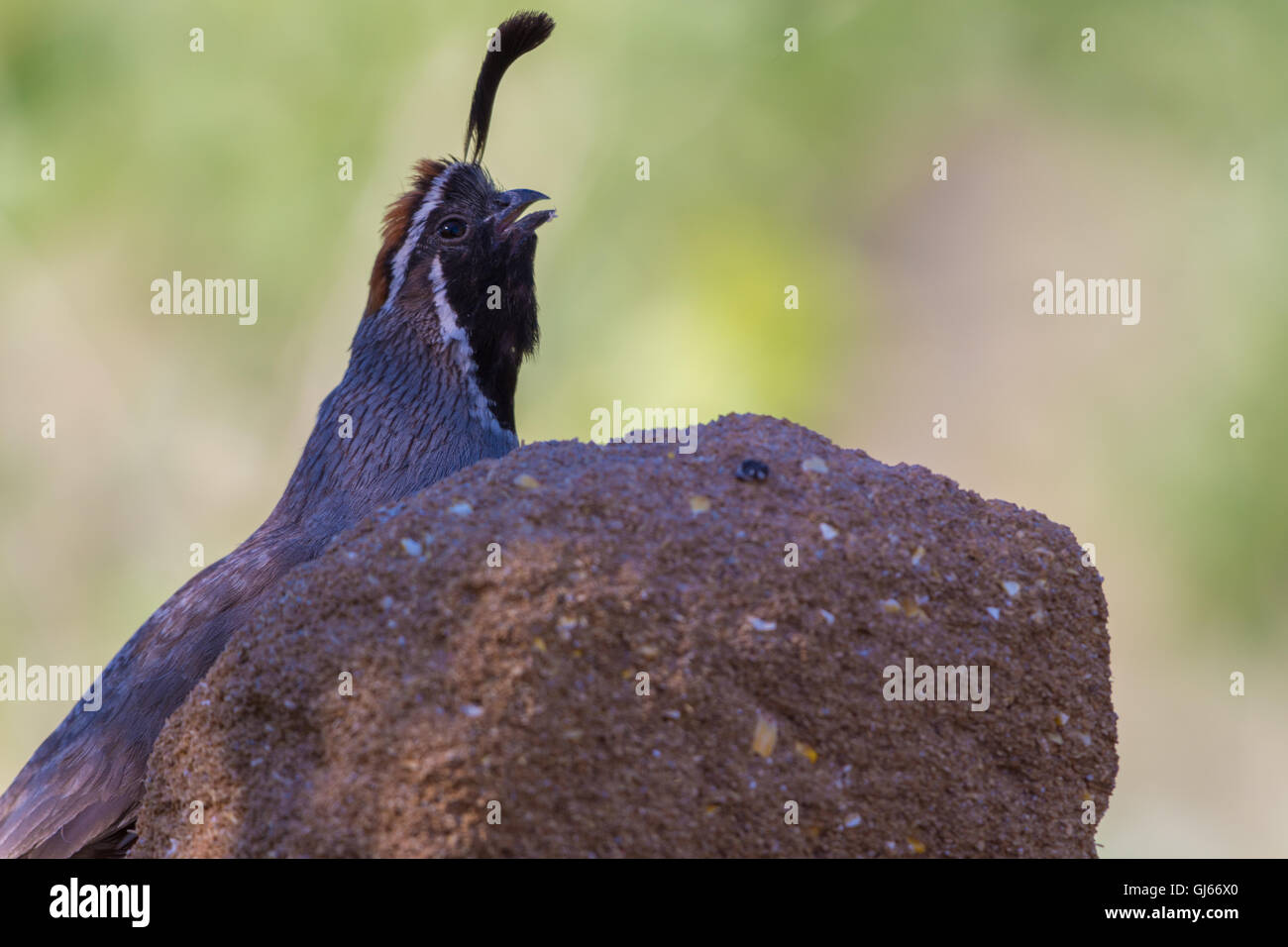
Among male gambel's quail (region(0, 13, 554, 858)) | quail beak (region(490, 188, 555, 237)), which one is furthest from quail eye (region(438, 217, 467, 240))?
quail beak (region(490, 188, 555, 237))

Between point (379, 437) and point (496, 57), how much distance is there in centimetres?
196

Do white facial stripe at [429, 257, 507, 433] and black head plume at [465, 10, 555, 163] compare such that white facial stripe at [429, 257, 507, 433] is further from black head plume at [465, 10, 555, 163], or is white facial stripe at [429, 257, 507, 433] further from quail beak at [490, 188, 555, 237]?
black head plume at [465, 10, 555, 163]

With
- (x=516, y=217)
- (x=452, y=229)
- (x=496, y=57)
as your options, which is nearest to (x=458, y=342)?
(x=452, y=229)

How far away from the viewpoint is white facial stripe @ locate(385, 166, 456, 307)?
18.4 ft

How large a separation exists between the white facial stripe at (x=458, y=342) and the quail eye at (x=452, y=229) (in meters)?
0.17

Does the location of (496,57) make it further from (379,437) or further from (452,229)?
(379,437)

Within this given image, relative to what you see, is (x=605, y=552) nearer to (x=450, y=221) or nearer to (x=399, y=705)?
(x=399, y=705)

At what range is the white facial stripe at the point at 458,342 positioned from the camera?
5.42m

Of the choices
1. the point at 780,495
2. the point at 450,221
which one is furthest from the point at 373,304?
the point at 780,495

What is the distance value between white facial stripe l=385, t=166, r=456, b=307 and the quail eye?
3.3 inches

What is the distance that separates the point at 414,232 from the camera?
5625 mm
